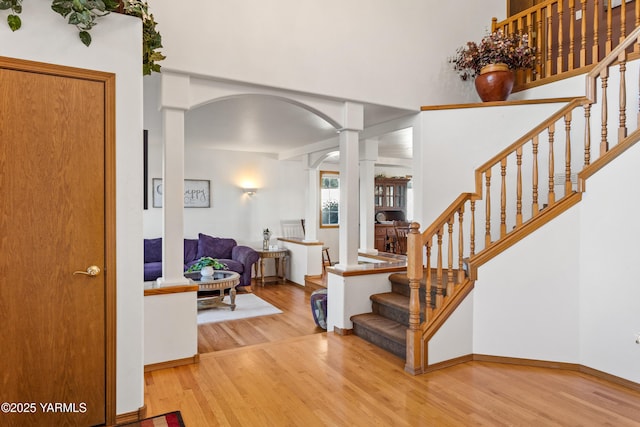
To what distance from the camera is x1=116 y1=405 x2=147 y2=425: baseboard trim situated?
7.30 ft

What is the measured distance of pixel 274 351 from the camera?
3404 millimetres

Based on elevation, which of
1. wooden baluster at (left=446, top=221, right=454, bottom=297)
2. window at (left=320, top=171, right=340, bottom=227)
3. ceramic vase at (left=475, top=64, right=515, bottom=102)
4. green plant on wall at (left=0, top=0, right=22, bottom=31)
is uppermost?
ceramic vase at (left=475, top=64, right=515, bottom=102)

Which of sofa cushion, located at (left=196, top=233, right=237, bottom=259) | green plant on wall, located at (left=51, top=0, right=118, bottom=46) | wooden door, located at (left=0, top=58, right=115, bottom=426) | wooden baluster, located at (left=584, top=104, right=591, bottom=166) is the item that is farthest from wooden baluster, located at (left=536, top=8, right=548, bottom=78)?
sofa cushion, located at (left=196, top=233, right=237, bottom=259)

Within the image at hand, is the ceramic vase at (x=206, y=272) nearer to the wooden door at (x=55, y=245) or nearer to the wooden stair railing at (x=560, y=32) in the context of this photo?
the wooden door at (x=55, y=245)

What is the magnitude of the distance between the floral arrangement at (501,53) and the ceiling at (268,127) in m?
0.87

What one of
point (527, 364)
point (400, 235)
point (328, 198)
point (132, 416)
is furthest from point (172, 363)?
point (328, 198)

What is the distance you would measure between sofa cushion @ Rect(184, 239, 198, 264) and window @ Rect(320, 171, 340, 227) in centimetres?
304

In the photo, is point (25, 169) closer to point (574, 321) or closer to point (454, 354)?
point (454, 354)

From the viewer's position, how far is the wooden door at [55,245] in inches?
77.5

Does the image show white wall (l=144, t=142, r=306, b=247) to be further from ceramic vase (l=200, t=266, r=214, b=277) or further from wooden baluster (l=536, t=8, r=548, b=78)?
wooden baluster (l=536, t=8, r=548, b=78)

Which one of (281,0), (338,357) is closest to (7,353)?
(338,357)

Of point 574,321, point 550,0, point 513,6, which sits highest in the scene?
point 513,6

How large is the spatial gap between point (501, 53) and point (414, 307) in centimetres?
287

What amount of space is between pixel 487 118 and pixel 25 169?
12.8ft
